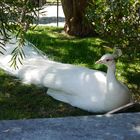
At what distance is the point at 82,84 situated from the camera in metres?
4.52

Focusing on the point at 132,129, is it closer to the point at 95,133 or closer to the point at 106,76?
the point at 95,133

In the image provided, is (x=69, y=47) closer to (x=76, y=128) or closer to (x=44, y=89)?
(x=44, y=89)

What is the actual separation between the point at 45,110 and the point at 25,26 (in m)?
2.71

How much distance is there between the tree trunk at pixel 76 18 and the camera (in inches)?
276

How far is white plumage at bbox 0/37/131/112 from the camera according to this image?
14.2ft

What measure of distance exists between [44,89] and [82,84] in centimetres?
56

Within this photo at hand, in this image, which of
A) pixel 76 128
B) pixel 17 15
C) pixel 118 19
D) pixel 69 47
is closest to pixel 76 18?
pixel 69 47

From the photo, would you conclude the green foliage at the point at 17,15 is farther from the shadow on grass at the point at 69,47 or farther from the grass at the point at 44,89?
the shadow on grass at the point at 69,47

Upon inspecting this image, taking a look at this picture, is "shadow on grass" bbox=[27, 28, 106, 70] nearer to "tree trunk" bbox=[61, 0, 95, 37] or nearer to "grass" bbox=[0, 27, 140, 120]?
"grass" bbox=[0, 27, 140, 120]

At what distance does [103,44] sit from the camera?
6.73 m

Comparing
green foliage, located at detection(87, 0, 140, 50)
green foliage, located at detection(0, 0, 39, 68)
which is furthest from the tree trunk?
green foliage, located at detection(0, 0, 39, 68)

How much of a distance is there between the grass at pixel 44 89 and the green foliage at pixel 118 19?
46 cm

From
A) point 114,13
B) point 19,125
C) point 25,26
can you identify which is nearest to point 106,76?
point 114,13

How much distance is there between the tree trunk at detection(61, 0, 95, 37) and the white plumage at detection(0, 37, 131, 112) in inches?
80.1
